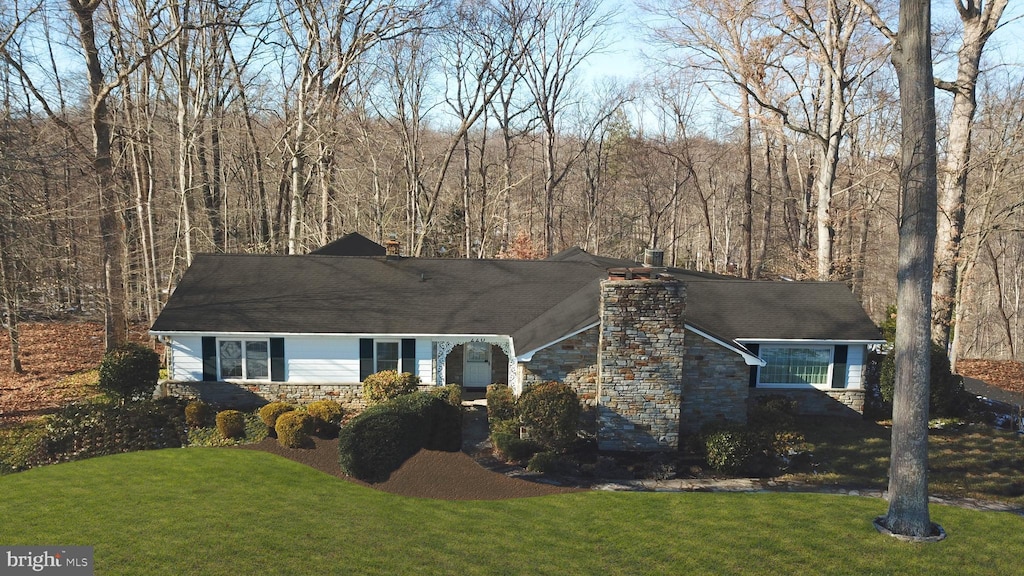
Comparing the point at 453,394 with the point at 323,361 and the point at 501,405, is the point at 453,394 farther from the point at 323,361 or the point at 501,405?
the point at 323,361

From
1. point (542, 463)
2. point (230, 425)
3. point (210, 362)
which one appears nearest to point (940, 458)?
point (542, 463)

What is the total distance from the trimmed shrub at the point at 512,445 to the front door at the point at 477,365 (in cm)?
471

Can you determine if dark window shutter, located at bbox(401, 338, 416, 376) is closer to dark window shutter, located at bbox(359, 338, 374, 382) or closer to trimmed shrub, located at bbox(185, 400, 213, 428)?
dark window shutter, located at bbox(359, 338, 374, 382)

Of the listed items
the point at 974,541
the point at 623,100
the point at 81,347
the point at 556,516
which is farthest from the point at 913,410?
the point at 623,100

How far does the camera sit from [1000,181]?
21250mm

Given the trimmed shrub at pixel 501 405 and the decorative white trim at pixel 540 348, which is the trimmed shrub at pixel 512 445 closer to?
the trimmed shrub at pixel 501 405

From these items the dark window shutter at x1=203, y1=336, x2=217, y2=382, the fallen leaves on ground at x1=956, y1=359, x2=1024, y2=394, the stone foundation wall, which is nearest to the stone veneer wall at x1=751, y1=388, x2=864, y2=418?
the fallen leaves on ground at x1=956, y1=359, x2=1024, y2=394

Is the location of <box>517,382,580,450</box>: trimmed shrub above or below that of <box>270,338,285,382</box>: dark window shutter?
below

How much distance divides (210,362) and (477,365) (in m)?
7.90

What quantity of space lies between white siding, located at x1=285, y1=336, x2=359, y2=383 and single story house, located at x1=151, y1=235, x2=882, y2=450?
0.03 metres

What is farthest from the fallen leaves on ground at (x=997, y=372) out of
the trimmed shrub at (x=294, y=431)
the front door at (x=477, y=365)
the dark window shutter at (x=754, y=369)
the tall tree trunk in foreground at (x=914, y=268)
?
the trimmed shrub at (x=294, y=431)

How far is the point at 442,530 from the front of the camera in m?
9.90

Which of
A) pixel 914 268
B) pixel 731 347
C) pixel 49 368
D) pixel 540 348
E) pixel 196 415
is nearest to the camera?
pixel 914 268

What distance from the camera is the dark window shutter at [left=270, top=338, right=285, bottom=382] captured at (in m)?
17.7
